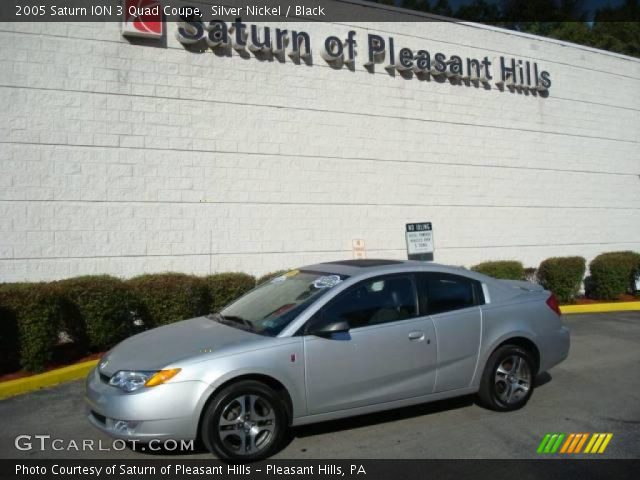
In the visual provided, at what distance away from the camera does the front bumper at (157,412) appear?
4.48 m

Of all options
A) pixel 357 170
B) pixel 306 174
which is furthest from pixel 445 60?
pixel 306 174

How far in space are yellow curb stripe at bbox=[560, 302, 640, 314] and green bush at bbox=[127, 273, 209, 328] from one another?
7.96 meters

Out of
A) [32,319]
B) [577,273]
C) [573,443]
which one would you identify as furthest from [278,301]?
[577,273]

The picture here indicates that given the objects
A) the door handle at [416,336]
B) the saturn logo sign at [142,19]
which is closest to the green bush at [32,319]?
the door handle at [416,336]

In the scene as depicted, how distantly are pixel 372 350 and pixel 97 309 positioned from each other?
465cm

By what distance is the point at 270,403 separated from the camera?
4.79 metres

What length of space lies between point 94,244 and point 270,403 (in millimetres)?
6337

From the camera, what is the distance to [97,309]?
27.4ft

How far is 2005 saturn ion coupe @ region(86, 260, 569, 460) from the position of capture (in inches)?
181

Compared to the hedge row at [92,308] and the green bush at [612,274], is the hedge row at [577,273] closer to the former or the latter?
the green bush at [612,274]

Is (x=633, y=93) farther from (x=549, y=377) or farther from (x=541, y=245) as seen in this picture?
(x=549, y=377)

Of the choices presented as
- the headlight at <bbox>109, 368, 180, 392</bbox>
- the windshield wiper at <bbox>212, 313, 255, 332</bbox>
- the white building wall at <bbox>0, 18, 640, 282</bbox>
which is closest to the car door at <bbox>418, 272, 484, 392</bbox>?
the windshield wiper at <bbox>212, 313, 255, 332</bbox>

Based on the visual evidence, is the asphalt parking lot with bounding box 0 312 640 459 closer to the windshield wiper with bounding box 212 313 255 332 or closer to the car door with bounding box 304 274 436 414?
the car door with bounding box 304 274 436 414

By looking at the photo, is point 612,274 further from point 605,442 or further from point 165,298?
point 165,298
